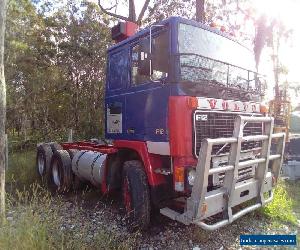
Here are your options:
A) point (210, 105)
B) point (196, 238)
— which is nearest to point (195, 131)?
point (210, 105)

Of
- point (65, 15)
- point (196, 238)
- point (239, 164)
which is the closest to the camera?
point (239, 164)

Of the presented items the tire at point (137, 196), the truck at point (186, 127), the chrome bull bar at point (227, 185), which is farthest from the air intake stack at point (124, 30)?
the chrome bull bar at point (227, 185)

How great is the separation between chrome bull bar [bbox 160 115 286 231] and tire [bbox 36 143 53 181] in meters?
4.63

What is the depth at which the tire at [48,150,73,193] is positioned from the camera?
7749 millimetres

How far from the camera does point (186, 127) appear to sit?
455 cm

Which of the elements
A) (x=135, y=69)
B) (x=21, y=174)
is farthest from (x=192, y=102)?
(x=21, y=174)

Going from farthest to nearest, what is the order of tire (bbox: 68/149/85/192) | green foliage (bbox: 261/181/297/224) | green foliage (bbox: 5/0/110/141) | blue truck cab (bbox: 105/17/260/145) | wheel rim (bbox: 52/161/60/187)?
green foliage (bbox: 5/0/110/141), wheel rim (bbox: 52/161/60/187), tire (bbox: 68/149/85/192), green foliage (bbox: 261/181/297/224), blue truck cab (bbox: 105/17/260/145)

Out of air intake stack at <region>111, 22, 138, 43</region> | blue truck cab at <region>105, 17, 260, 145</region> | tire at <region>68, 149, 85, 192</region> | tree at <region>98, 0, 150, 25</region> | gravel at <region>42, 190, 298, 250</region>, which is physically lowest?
gravel at <region>42, 190, 298, 250</region>

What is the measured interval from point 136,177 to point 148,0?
39.0 feet

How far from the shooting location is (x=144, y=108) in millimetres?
5293

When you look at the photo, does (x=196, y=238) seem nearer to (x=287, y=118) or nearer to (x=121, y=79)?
(x=121, y=79)

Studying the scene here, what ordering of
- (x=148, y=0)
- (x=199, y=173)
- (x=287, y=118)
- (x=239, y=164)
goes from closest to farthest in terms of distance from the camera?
(x=199, y=173)
(x=239, y=164)
(x=287, y=118)
(x=148, y=0)

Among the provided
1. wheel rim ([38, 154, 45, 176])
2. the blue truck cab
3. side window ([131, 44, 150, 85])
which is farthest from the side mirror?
wheel rim ([38, 154, 45, 176])

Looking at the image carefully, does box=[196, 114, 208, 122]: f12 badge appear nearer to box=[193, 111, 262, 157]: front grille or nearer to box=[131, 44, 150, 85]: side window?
box=[193, 111, 262, 157]: front grille
